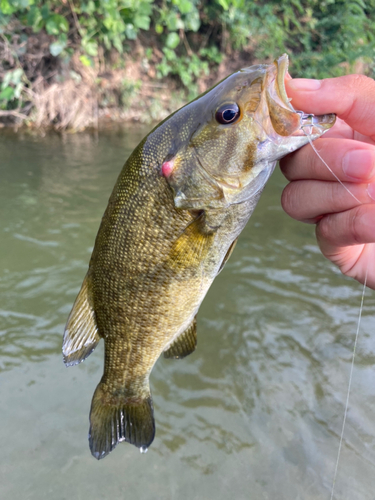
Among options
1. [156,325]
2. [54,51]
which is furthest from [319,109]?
[54,51]

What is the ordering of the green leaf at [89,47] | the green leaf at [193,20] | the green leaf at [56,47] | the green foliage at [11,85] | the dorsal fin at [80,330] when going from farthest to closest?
the green leaf at [193,20]
the green leaf at [89,47]
the green foliage at [11,85]
the green leaf at [56,47]
the dorsal fin at [80,330]

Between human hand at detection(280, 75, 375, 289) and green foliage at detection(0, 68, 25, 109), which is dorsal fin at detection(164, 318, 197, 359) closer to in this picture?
human hand at detection(280, 75, 375, 289)

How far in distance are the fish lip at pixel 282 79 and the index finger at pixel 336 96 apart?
4 centimetres

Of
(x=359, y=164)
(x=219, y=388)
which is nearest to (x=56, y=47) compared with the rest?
(x=219, y=388)

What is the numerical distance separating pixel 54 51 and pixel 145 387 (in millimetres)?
7501

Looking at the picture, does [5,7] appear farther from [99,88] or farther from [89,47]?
[99,88]

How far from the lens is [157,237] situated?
1470 millimetres

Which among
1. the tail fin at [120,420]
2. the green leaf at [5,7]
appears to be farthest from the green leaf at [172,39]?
the tail fin at [120,420]

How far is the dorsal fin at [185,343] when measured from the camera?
6.10 ft

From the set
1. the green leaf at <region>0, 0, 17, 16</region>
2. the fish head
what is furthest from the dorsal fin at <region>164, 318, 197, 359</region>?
the green leaf at <region>0, 0, 17, 16</region>

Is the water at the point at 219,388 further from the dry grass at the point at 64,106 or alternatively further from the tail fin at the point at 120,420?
the dry grass at the point at 64,106

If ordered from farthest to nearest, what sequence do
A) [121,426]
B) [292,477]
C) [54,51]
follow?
[54,51] < [292,477] < [121,426]

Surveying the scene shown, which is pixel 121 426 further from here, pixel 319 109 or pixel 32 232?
pixel 32 232

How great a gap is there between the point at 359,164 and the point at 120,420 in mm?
1543
